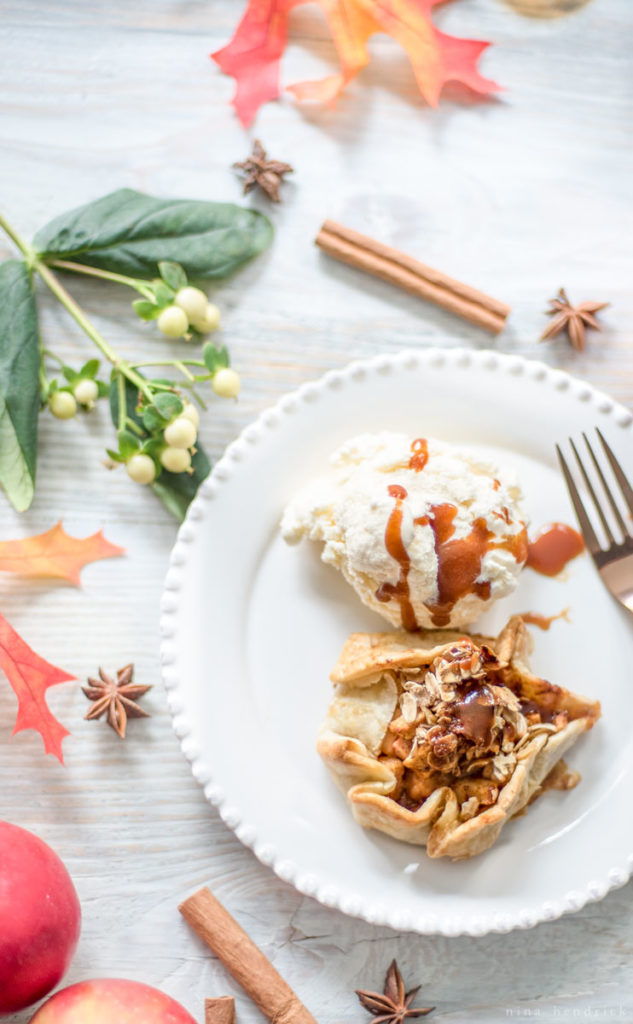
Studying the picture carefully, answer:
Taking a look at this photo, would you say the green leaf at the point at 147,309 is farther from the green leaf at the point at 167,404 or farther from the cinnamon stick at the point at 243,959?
the cinnamon stick at the point at 243,959

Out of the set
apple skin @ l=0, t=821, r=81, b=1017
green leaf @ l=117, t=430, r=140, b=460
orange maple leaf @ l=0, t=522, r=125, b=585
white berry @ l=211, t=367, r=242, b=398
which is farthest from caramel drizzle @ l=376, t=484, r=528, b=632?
apple skin @ l=0, t=821, r=81, b=1017

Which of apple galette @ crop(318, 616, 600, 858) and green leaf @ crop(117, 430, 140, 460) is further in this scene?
green leaf @ crop(117, 430, 140, 460)

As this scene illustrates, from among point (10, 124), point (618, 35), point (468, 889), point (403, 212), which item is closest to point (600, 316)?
point (403, 212)

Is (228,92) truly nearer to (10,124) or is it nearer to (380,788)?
(10,124)

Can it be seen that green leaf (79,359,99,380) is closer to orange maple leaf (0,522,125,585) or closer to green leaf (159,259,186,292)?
green leaf (159,259,186,292)

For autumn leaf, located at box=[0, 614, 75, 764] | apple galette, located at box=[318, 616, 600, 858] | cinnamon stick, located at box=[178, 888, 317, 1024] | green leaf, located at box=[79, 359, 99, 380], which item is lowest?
cinnamon stick, located at box=[178, 888, 317, 1024]

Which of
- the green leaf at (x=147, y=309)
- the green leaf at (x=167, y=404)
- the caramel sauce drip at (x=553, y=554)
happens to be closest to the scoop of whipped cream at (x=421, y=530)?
the caramel sauce drip at (x=553, y=554)
